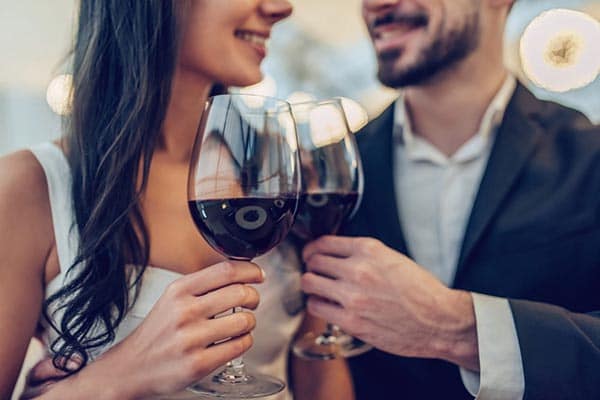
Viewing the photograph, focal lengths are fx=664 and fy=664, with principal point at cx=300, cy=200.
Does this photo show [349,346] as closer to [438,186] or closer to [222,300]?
[222,300]

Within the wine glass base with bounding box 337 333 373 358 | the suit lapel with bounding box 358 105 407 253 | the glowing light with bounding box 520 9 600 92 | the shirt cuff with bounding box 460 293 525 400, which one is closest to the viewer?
the shirt cuff with bounding box 460 293 525 400

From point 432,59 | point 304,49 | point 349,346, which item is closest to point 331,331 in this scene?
point 349,346

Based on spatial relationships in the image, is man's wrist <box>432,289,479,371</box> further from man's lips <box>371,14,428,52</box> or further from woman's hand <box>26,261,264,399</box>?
man's lips <box>371,14,428,52</box>

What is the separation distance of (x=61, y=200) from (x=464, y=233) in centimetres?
90

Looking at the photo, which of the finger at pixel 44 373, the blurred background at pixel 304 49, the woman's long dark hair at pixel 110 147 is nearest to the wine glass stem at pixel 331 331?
the woman's long dark hair at pixel 110 147

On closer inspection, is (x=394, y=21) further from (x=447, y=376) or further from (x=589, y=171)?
(x=447, y=376)

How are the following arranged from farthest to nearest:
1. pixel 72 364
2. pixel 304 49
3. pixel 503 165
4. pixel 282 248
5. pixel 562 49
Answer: pixel 304 49 < pixel 562 49 < pixel 503 165 < pixel 282 248 < pixel 72 364

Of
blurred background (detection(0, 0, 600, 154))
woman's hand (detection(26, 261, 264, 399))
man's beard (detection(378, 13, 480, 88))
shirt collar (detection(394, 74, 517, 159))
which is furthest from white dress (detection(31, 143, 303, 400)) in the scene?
blurred background (detection(0, 0, 600, 154))

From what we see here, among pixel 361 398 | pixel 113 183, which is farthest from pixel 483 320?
pixel 113 183

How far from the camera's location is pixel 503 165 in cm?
156

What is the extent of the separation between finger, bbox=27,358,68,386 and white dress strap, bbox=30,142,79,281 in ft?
0.50

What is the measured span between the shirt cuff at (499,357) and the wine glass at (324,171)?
0.86 ft

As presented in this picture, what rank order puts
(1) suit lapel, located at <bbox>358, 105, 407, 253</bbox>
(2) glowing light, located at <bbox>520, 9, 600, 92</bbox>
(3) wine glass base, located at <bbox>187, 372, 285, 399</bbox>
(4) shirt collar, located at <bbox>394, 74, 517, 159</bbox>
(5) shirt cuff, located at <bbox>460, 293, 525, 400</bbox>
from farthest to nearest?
(2) glowing light, located at <bbox>520, 9, 600, 92</bbox>, (4) shirt collar, located at <bbox>394, 74, 517, 159</bbox>, (1) suit lapel, located at <bbox>358, 105, 407, 253</bbox>, (5) shirt cuff, located at <bbox>460, 293, 525, 400</bbox>, (3) wine glass base, located at <bbox>187, 372, 285, 399</bbox>

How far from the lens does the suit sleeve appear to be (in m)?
1.16
